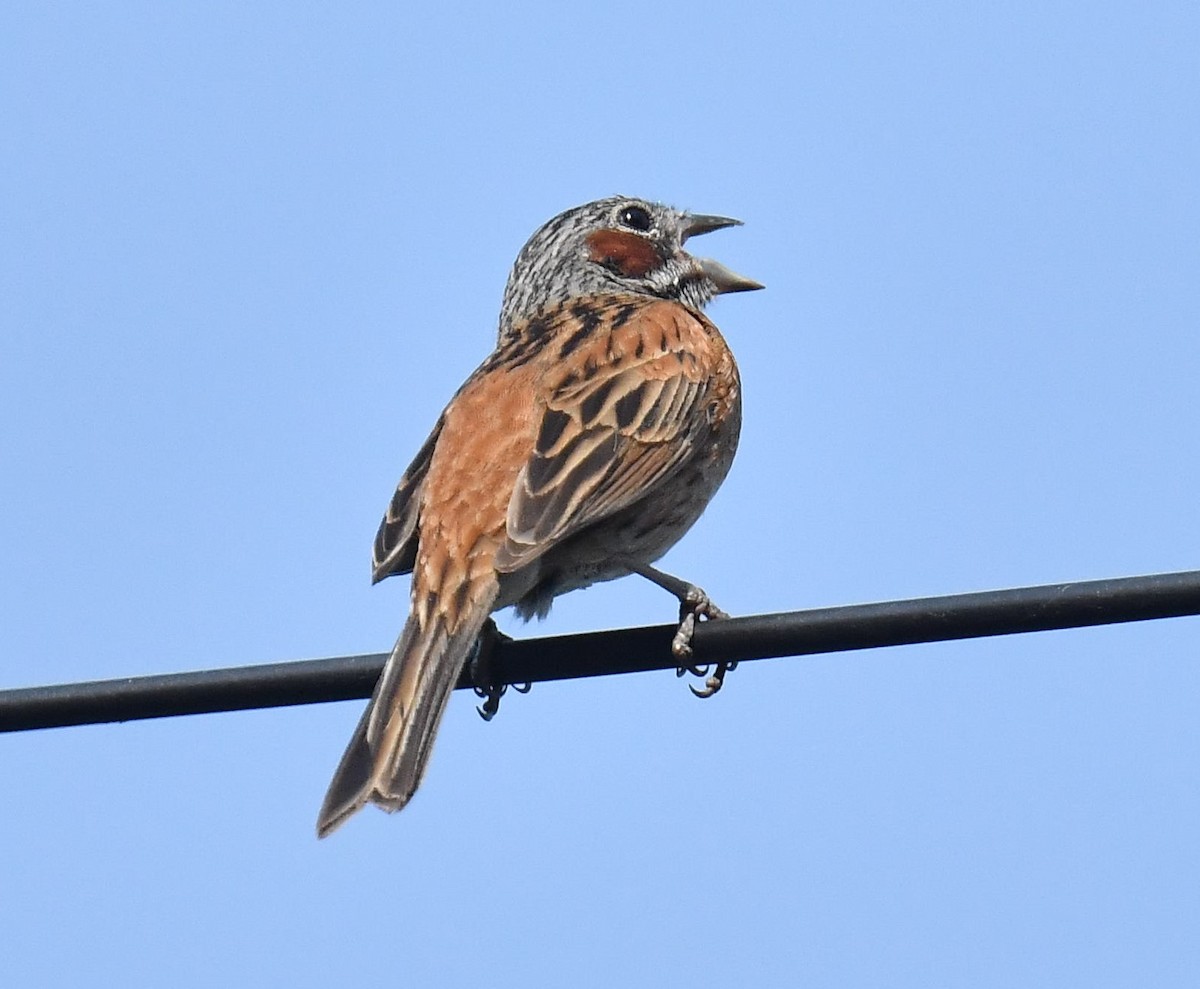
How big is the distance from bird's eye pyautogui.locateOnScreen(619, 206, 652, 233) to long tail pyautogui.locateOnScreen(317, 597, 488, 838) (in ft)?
14.5

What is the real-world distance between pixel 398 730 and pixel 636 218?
5.00 m

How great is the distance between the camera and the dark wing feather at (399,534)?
7.43m


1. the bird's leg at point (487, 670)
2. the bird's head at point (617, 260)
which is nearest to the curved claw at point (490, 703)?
the bird's leg at point (487, 670)

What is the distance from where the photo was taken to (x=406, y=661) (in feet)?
22.1

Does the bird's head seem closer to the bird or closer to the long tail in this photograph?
the bird

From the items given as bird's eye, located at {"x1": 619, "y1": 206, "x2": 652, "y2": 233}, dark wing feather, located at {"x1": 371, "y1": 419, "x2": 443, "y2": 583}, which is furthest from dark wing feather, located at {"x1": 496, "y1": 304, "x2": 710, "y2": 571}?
bird's eye, located at {"x1": 619, "y1": 206, "x2": 652, "y2": 233}

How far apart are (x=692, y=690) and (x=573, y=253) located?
144 inches

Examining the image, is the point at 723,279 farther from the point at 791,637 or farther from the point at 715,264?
the point at 791,637

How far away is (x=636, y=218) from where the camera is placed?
35.6ft

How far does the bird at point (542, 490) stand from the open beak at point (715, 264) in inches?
33.4

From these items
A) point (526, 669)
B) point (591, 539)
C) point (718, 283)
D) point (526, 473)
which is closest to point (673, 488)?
point (591, 539)

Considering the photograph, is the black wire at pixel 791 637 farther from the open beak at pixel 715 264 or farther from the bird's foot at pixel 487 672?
the open beak at pixel 715 264

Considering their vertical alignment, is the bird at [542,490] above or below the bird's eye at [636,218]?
below

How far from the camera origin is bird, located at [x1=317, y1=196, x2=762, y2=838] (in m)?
6.58
